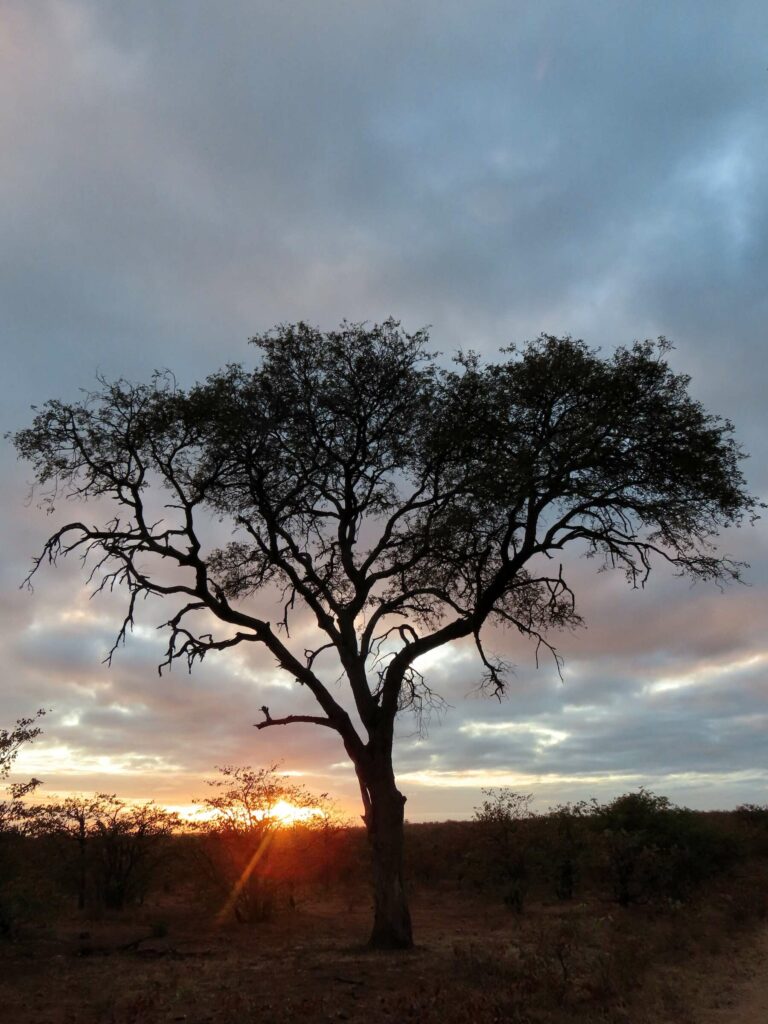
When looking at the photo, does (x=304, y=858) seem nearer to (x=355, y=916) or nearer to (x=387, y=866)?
(x=355, y=916)

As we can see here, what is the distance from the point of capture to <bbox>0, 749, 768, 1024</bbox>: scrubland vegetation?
1248cm

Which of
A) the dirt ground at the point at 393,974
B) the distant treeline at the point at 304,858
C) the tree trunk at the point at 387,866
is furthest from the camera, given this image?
the distant treeline at the point at 304,858

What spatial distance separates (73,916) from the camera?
23.8m

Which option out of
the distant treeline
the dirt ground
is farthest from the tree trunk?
the distant treeline

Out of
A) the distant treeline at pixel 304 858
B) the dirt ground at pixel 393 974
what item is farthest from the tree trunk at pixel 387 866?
the distant treeline at pixel 304 858

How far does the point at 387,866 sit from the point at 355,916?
30.6 ft

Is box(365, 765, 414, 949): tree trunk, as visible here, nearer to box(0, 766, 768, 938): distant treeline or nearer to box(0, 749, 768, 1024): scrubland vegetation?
box(0, 749, 768, 1024): scrubland vegetation

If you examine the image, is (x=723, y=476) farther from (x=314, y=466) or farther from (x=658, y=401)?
(x=314, y=466)

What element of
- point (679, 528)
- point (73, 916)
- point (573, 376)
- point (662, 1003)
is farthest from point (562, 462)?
point (73, 916)

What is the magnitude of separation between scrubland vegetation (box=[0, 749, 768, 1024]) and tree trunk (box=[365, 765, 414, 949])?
0.74 m

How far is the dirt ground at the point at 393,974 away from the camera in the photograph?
38.2ft

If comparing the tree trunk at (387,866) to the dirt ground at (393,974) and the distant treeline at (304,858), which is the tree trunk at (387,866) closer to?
the dirt ground at (393,974)

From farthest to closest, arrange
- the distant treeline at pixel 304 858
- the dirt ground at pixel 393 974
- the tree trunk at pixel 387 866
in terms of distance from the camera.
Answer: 1. the distant treeline at pixel 304 858
2. the tree trunk at pixel 387 866
3. the dirt ground at pixel 393 974

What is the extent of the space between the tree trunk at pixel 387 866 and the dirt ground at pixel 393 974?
622 mm
